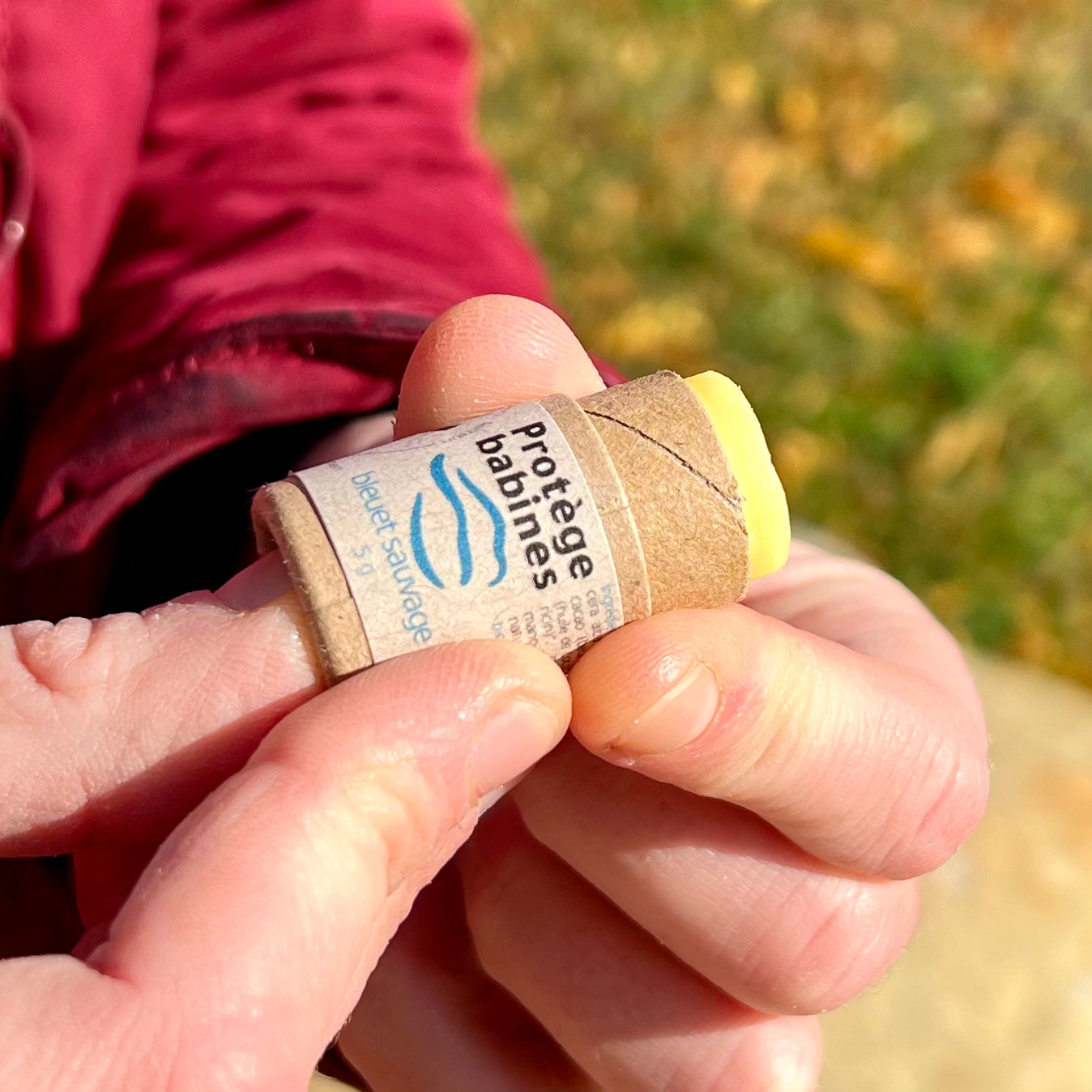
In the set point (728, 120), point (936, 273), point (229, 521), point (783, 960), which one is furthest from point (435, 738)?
point (728, 120)

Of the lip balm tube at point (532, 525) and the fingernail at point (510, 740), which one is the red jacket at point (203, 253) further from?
the fingernail at point (510, 740)

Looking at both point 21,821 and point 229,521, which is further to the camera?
point 229,521

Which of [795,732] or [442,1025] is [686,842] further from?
[442,1025]

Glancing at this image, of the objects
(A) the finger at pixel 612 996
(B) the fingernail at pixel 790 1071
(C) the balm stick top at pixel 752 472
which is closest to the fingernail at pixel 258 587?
(C) the balm stick top at pixel 752 472

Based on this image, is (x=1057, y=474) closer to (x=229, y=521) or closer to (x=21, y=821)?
(x=229, y=521)

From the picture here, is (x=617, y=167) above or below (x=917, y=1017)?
above

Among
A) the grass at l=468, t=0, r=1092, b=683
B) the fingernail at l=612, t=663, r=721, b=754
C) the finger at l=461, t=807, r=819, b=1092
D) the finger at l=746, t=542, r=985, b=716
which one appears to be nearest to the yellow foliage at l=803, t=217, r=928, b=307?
the grass at l=468, t=0, r=1092, b=683
